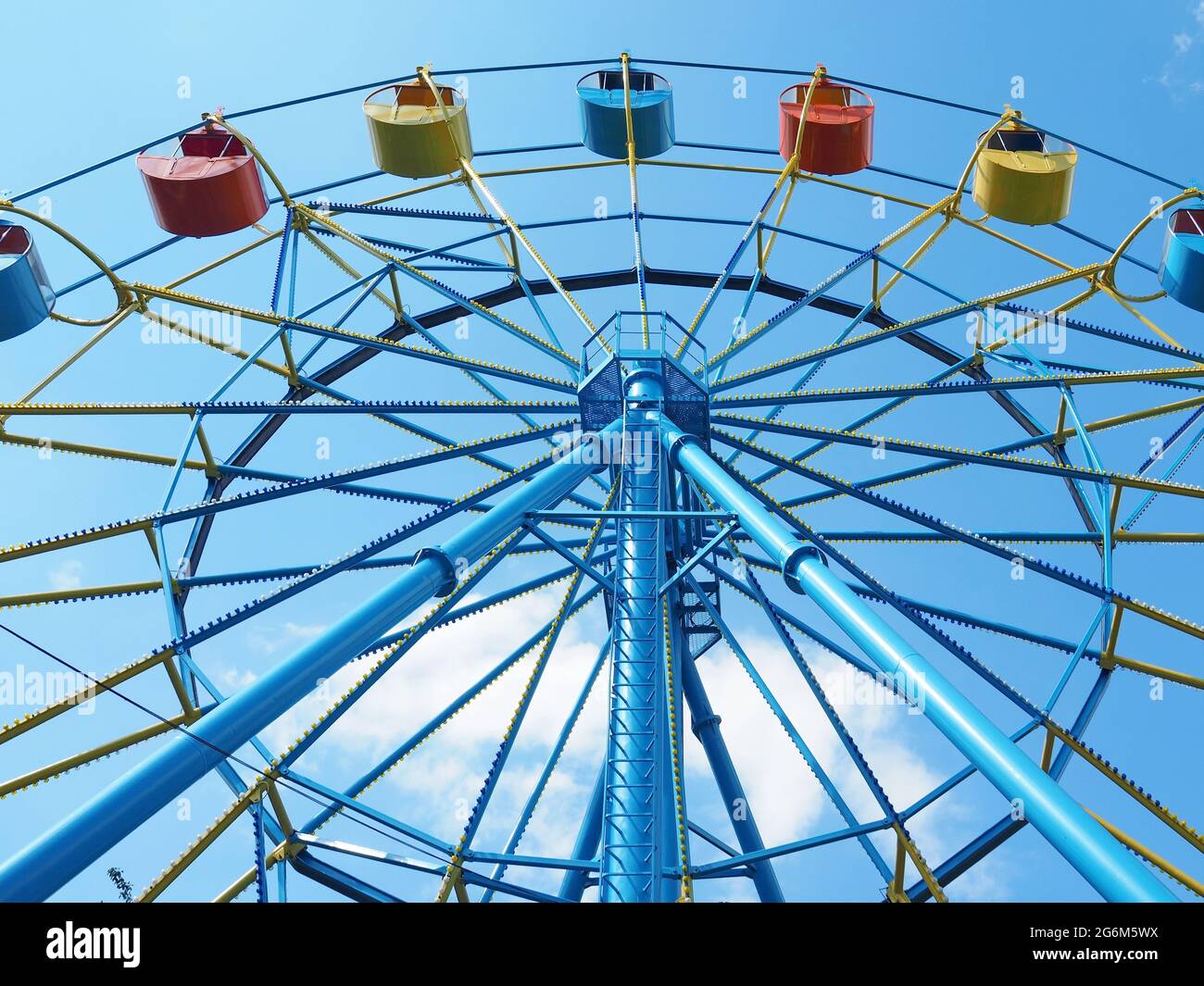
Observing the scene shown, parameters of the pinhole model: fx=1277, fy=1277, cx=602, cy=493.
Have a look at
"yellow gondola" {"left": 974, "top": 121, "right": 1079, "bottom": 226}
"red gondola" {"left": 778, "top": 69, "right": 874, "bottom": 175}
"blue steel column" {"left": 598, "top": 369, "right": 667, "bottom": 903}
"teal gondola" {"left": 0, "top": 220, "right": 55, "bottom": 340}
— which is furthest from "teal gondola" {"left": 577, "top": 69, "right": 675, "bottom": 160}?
"teal gondola" {"left": 0, "top": 220, "right": 55, "bottom": 340}

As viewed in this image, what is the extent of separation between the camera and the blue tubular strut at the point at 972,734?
19.7 feet

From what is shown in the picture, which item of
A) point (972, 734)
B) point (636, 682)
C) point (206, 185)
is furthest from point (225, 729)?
point (206, 185)

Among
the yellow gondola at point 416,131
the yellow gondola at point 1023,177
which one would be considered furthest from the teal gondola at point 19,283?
the yellow gondola at point 1023,177

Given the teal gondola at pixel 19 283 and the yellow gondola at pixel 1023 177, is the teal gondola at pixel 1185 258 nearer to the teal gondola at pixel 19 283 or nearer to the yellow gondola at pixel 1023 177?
the yellow gondola at pixel 1023 177

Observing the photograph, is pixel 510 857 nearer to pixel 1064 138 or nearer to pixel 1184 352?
pixel 1184 352

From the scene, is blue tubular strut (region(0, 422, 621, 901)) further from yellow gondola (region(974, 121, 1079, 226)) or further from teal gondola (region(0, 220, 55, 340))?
yellow gondola (region(974, 121, 1079, 226))

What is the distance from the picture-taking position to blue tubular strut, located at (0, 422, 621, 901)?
6.30m

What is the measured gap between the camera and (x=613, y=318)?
14922 millimetres

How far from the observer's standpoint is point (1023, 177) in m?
18.5

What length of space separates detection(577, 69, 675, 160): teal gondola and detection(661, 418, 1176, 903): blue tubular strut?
11591 mm

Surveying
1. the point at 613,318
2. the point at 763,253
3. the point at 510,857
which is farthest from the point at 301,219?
the point at 510,857

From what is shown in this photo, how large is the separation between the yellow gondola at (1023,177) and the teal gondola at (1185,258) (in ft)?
7.39

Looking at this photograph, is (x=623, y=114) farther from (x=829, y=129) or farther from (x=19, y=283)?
(x=19, y=283)

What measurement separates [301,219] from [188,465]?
12.8ft
